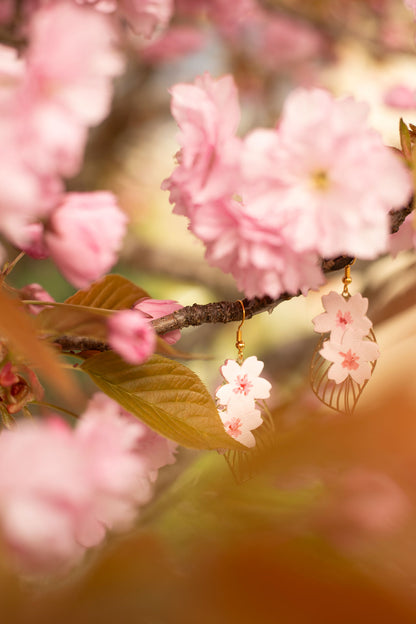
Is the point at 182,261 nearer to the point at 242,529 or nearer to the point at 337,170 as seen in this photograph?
the point at 337,170

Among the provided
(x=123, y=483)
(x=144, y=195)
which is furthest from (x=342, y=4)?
(x=123, y=483)

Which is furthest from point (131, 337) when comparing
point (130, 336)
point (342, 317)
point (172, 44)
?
point (172, 44)

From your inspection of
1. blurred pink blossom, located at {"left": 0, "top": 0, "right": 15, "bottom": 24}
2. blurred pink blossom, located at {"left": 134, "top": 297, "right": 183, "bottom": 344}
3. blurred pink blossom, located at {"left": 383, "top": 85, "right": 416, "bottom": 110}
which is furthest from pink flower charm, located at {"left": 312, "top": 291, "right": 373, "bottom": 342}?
blurred pink blossom, located at {"left": 383, "top": 85, "right": 416, "bottom": 110}

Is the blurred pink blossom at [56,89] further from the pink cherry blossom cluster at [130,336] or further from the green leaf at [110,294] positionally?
the green leaf at [110,294]

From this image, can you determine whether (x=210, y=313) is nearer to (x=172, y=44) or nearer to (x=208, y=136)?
(x=208, y=136)

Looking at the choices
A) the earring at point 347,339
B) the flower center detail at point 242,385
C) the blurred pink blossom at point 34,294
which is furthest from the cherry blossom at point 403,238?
the blurred pink blossom at point 34,294

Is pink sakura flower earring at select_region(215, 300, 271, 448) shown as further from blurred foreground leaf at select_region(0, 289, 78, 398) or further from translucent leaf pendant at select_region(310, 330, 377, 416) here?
blurred foreground leaf at select_region(0, 289, 78, 398)

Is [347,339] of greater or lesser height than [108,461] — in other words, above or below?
above
